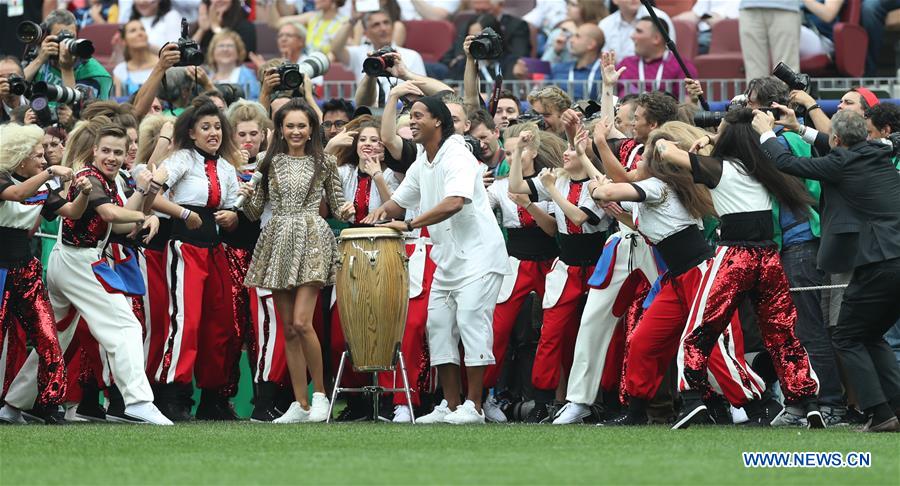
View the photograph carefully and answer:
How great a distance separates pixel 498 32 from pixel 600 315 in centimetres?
644

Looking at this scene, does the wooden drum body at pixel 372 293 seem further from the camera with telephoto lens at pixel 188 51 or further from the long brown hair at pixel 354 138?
the camera with telephoto lens at pixel 188 51

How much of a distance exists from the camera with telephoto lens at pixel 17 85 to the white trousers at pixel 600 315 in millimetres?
4651

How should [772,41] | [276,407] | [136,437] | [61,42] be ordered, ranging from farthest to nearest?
1. [772,41]
2. [61,42]
3. [276,407]
4. [136,437]

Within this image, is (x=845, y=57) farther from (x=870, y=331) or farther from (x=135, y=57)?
(x=135, y=57)

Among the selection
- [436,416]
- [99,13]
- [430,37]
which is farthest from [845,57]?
[99,13]

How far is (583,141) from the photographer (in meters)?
9.84

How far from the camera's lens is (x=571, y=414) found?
9.94 m

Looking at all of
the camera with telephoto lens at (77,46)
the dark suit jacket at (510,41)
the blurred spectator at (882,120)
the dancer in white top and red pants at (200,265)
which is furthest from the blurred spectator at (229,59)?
the blurred spectator at (882,120)

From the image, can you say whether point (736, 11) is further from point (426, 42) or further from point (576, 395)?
point (576, 395)

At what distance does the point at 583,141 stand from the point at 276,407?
112 inches

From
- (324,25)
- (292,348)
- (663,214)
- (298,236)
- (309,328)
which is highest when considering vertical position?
(324,25)

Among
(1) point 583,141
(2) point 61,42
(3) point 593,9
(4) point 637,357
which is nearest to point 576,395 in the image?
(4) point 637,357

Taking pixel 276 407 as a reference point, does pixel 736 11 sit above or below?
above

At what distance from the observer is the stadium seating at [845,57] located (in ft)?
48.2
